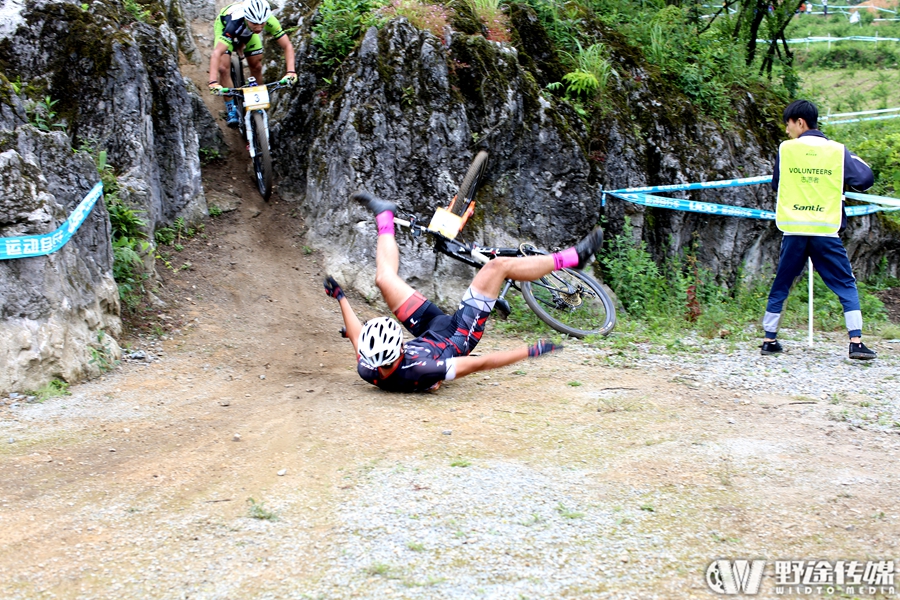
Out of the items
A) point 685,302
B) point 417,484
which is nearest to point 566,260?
point 417,484

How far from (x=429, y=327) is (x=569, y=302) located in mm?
2353

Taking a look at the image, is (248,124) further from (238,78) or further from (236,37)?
(236,37)

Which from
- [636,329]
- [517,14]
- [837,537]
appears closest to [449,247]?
[636,329]

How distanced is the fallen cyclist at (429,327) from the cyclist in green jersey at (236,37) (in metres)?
3.37

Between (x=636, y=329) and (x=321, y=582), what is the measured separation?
5.76 metres

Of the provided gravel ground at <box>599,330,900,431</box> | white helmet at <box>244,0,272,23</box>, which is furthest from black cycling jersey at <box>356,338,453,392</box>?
white helmet at <box>244,0,272,23</box>

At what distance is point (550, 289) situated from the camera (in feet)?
26.9

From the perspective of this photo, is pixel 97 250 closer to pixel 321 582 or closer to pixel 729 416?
pixel 321 582

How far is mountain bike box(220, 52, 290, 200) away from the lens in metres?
8.84

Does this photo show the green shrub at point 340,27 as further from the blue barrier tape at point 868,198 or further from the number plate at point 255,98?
the blue barrier tape at point 868,198

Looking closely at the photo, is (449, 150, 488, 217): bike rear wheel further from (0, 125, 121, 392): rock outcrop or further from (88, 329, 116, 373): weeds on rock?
(88, 329, 116, 373): weeds on rock

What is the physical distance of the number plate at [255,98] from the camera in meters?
8.80

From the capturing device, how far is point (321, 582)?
3.24m

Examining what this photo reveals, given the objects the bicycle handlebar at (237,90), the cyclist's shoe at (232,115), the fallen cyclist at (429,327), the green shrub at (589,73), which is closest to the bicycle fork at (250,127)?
the cyclist's shoe at (232,115)
